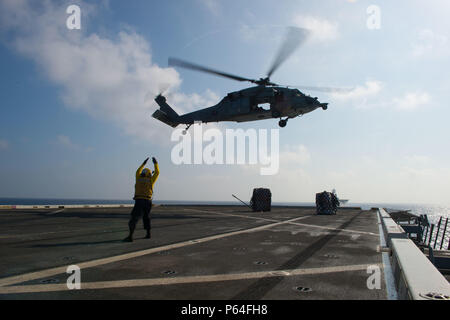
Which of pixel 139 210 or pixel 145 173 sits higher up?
pixel 145 173

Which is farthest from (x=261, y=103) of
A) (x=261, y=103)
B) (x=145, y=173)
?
(x=145, y=173)

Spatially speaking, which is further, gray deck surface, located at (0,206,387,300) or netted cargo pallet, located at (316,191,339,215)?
netted cargo pallet, located at (316,191,339,215)

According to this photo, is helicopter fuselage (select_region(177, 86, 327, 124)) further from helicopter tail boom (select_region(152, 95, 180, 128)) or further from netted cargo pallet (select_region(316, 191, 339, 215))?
netted cargo pallet (select_region(316, 191, 339, 215))

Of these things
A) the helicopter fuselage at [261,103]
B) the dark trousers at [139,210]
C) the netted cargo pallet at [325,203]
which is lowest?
the netted cargo pallet at [325,203]

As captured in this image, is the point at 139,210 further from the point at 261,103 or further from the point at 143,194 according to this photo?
the point at 261,103

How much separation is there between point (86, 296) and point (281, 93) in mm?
22040

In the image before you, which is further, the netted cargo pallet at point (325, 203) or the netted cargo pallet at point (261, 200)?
the netted cargo pallet at point (261, 200)
